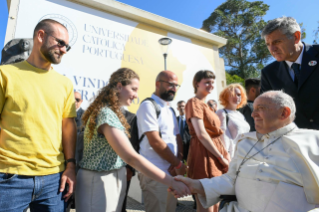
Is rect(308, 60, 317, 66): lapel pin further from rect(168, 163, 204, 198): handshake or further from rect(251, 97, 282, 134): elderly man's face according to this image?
rect(168, 163, 204, 198): handshake

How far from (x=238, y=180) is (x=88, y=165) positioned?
46.8 inches

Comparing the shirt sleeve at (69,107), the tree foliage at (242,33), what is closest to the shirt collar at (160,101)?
the shirt sleeve at (69,107)

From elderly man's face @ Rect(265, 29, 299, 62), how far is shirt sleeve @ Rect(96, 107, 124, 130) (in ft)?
5.24

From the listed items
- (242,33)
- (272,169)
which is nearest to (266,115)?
(272,169)

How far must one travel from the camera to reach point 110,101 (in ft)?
5.95

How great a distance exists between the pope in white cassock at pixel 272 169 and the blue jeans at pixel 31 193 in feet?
3.11

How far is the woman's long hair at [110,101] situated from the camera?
5.60 feet

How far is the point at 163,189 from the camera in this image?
2131 millimetres

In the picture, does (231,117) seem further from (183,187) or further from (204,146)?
(183,187)

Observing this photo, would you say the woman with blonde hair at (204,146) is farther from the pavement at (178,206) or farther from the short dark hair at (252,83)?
the pavement at (178,206)

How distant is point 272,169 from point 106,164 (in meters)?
1.22

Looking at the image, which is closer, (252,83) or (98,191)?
(98,191)

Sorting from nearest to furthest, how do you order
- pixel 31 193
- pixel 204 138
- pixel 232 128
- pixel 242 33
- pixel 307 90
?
pixel 31 193 → pixel 307 90 → pixel 204 138 → pixel 232 128 → pixel 242 33

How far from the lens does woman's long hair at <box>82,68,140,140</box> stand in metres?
1.71
